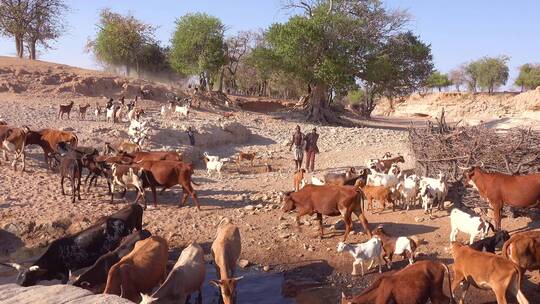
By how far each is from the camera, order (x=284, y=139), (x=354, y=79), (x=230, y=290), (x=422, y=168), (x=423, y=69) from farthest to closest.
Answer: (x=423, y=69) < (x=354, y=79) < (x=284, y=139) < (x=422, y=168) < (x=230, y=290)

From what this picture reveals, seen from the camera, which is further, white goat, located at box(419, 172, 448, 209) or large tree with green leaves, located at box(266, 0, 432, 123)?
large tree with green leaves, located at box(266, 0, 432, 123)

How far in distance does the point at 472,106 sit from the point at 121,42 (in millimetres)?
36791

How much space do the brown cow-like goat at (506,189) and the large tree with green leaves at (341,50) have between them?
967 inches

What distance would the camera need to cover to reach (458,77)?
8362 cm

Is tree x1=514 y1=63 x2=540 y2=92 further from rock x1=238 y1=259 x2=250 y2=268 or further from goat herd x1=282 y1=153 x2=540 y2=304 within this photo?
rock x1=238 y1=259 x2=250 y2=268

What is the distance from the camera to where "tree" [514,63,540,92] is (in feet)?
241

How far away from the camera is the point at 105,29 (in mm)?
49000

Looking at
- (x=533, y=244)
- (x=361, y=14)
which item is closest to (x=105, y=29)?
(x=361, y=14)

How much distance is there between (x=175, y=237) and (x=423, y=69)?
3413 cm

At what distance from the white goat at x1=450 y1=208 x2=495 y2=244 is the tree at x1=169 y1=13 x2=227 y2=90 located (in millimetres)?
35675

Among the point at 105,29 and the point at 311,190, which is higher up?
the point at 105,29

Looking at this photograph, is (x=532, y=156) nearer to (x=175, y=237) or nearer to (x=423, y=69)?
(x=175, y=237)

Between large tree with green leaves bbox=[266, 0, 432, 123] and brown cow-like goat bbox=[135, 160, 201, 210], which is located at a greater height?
large tree with green leaves bbox=[266, 0, 432, 123]

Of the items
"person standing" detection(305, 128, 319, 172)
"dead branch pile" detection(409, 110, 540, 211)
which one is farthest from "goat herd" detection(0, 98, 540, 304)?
"person standing" detection(305, 128, 319, 172)
